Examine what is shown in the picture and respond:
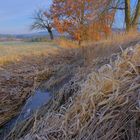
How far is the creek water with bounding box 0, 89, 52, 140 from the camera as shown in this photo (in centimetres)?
493

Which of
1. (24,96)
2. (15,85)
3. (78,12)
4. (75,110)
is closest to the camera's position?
(75,110)

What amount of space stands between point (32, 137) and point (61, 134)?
361 millimetres

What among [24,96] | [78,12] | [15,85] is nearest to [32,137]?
[24,96]

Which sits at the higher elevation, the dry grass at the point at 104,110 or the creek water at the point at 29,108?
the dry grass at the point at 104,110

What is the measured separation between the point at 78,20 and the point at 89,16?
4.05ft

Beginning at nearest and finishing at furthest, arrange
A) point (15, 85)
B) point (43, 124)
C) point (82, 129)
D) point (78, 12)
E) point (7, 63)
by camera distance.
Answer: point (82, 129)
point (43, 124)
point (15, 85)
point (7, 63)
point (78, 12)

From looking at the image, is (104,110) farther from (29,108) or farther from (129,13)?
(129,13)

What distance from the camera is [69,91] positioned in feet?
14.8

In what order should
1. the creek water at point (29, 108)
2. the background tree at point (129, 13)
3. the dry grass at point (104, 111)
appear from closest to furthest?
the dry grass at point (104, 111) → the creek water at point (29, 108) → the background tree at point (129, 13)

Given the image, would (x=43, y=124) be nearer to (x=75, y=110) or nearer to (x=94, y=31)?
(x=75, y=110)

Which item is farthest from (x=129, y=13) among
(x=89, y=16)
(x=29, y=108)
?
(x=29, y=108)

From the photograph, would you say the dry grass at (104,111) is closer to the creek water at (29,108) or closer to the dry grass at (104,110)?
the dry grass at (104,110)

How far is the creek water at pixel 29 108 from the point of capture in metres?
4.93

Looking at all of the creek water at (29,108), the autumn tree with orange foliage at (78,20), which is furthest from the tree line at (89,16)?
the creek water at (29,108)
